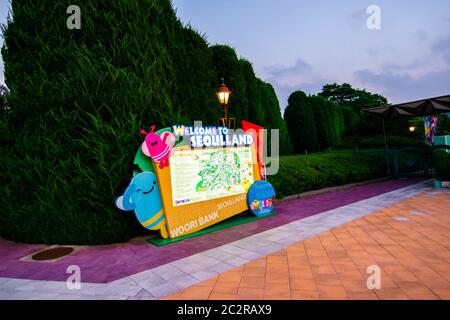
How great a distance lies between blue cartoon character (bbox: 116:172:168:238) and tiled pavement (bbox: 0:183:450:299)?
4.07 feet

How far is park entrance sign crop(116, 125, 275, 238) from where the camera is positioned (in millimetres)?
5004

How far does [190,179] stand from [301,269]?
9.58 ft

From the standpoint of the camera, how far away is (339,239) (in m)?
4.65

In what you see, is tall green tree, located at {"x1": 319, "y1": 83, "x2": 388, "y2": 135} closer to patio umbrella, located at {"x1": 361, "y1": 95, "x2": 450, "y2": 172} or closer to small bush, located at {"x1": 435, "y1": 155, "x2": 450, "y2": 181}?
patio umbrella, located at {"x1": 361, "y1": 95, "x2": 450, "y2": 172}

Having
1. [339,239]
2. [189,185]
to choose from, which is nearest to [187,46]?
[189,185]

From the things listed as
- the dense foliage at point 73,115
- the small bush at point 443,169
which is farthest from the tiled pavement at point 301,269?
the small bush at point 443,169

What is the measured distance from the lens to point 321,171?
10.3m

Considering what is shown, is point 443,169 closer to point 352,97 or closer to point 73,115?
point 73,115

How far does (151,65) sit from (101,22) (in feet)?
4.06

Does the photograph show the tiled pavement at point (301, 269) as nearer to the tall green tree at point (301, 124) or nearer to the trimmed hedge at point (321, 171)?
the trimmed hedge at point (321, 171)

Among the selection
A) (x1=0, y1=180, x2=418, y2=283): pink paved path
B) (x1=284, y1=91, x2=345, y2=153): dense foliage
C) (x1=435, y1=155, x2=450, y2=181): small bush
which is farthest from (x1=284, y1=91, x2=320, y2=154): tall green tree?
(x1=0, y1=180, x2=418, y2=283): pink paved path

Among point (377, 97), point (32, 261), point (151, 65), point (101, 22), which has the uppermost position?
point (377, 97)

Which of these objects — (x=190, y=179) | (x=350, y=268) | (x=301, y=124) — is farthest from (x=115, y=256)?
(x=301, y=124)
